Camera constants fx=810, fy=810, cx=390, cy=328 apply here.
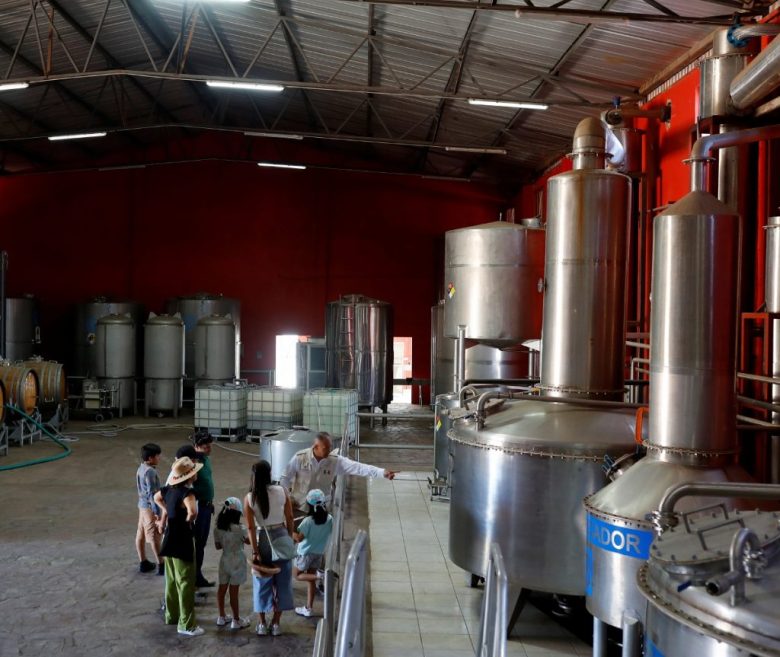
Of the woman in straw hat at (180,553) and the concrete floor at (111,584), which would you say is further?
the woman in straw hat at (180,553)

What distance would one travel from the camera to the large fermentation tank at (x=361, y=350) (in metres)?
20.0

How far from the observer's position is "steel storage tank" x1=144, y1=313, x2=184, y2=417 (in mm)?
21062

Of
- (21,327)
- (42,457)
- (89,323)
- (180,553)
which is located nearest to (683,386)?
(180,553)

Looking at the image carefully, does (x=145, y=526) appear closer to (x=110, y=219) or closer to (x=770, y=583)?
(x=770, y=583)

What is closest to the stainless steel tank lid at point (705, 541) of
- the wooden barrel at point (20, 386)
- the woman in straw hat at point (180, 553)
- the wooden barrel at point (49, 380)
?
the woman in straw hat at point (180, 553)

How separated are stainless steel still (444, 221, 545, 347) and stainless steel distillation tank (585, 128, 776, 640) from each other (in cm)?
345

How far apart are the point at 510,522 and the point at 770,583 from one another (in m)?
3.60

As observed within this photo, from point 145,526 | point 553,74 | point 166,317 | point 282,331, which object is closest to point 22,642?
point 145,526

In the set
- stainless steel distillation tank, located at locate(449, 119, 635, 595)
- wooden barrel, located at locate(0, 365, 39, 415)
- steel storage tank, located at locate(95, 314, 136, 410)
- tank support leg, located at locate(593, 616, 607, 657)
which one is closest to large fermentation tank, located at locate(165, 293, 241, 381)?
steel storage tank, located at locate(95, 314, 136, 410)

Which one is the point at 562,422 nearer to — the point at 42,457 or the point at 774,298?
the point at 774,298

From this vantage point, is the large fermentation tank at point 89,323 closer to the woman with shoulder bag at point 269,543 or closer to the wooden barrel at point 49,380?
the wooden barrel at point 49,380

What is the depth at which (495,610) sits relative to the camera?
456cm

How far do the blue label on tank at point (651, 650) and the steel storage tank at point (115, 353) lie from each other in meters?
19.0

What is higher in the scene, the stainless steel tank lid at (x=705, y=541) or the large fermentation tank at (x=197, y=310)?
the large fermentation tank at (x=197, y=310)
